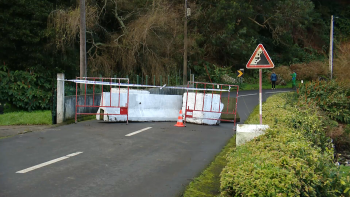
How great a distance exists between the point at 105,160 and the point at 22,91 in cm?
1409

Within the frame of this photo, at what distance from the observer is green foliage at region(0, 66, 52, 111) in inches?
801

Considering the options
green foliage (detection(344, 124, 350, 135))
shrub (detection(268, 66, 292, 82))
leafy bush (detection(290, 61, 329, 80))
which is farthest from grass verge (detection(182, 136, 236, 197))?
leafy bush (detection(290, 61, 329, 80))

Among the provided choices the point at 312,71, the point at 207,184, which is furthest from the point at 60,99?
the point at 312,71

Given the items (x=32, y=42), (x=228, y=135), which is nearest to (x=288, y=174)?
(x=228, y=135)

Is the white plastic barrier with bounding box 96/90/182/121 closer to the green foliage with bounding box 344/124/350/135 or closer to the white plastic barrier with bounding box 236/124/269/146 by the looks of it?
the white plastic barrier with bounding box 236/124/269/146

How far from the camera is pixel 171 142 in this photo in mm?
10914

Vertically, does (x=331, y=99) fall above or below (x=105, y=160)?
above

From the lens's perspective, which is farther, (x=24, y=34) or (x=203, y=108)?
(x=24, y=34)

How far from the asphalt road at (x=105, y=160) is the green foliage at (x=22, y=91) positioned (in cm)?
825

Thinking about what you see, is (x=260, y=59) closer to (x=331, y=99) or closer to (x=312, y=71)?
(x=331, y=99)

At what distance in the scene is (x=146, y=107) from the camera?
50.8ft

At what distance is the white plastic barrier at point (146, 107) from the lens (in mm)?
14750

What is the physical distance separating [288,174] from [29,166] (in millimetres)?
5089

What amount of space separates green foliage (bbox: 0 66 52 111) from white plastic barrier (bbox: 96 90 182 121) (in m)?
7.27
